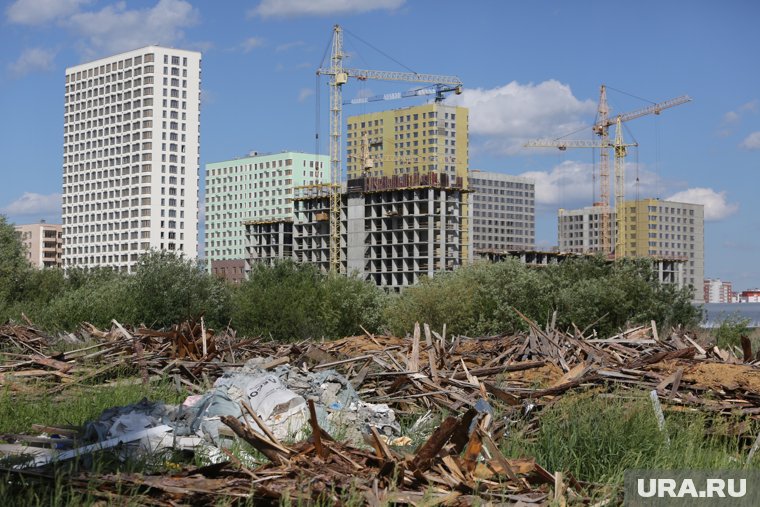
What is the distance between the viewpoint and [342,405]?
10336 millimetres

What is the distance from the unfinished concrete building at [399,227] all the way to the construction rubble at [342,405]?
486 ft

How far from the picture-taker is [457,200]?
17050 centimetres

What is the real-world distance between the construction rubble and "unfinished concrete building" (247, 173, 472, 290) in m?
148

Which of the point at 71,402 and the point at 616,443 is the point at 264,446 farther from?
the point at 71,402

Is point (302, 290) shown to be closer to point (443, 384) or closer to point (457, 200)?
point (443, 384)

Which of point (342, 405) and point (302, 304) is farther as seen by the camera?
point (302, 304)

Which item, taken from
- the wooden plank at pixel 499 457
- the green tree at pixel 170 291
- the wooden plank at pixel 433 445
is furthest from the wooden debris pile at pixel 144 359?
Result: the green tree at pixel 170 291

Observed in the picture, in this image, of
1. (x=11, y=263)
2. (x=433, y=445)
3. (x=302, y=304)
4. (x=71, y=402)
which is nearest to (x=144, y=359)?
(x=71, y=402)

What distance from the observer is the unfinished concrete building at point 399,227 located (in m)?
168

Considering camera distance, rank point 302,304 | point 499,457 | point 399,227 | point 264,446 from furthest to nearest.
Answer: point 399,227, point 302,304, point 264,446, point 499,457

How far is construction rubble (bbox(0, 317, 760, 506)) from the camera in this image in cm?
585

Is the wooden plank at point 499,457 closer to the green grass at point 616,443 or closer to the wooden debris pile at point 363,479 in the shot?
the wooden debris pile at point 363,479

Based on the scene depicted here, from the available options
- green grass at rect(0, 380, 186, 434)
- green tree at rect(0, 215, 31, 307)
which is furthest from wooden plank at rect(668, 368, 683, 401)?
green tree at rect(0, 215, 31, 307)

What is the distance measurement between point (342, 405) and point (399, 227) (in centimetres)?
16236
